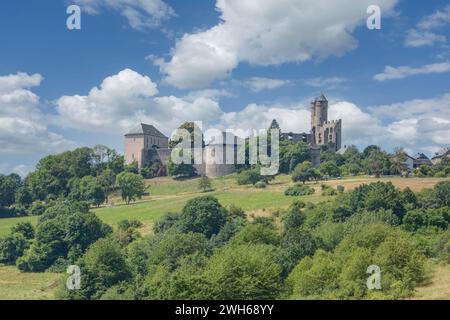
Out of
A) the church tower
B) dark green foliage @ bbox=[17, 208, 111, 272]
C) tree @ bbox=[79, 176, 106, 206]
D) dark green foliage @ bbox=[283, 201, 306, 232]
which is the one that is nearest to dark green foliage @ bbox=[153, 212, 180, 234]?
dark green foliage @ bbox=[17, 208, 111, 272]

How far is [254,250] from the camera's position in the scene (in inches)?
1655

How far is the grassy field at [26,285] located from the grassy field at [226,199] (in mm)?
14781

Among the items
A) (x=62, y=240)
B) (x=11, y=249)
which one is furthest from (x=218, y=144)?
(x=11, y=249)

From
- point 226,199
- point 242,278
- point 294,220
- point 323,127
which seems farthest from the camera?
point 323,127

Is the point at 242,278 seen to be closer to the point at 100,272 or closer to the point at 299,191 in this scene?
the point at 100,272

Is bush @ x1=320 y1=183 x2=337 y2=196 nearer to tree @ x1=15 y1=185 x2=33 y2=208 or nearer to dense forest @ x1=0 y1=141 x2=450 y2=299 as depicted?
dense forest @ x1=0 y1=141 x2=450 y2=299

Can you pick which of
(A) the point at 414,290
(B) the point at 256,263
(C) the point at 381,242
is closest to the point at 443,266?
(C) the point at 381,242

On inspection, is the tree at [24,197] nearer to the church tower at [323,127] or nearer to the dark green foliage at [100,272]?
the dark green foliage at [100,272]

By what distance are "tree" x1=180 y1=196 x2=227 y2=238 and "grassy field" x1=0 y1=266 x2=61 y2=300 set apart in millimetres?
15728

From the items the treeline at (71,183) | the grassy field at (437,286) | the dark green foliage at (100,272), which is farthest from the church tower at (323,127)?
the grassy field at (437,286)

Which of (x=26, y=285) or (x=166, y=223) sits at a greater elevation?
(x=166, y=223)

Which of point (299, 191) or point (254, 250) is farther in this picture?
point (299, 191)

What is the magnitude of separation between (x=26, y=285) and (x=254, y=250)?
24.1m

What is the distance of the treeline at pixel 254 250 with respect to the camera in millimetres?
35344
